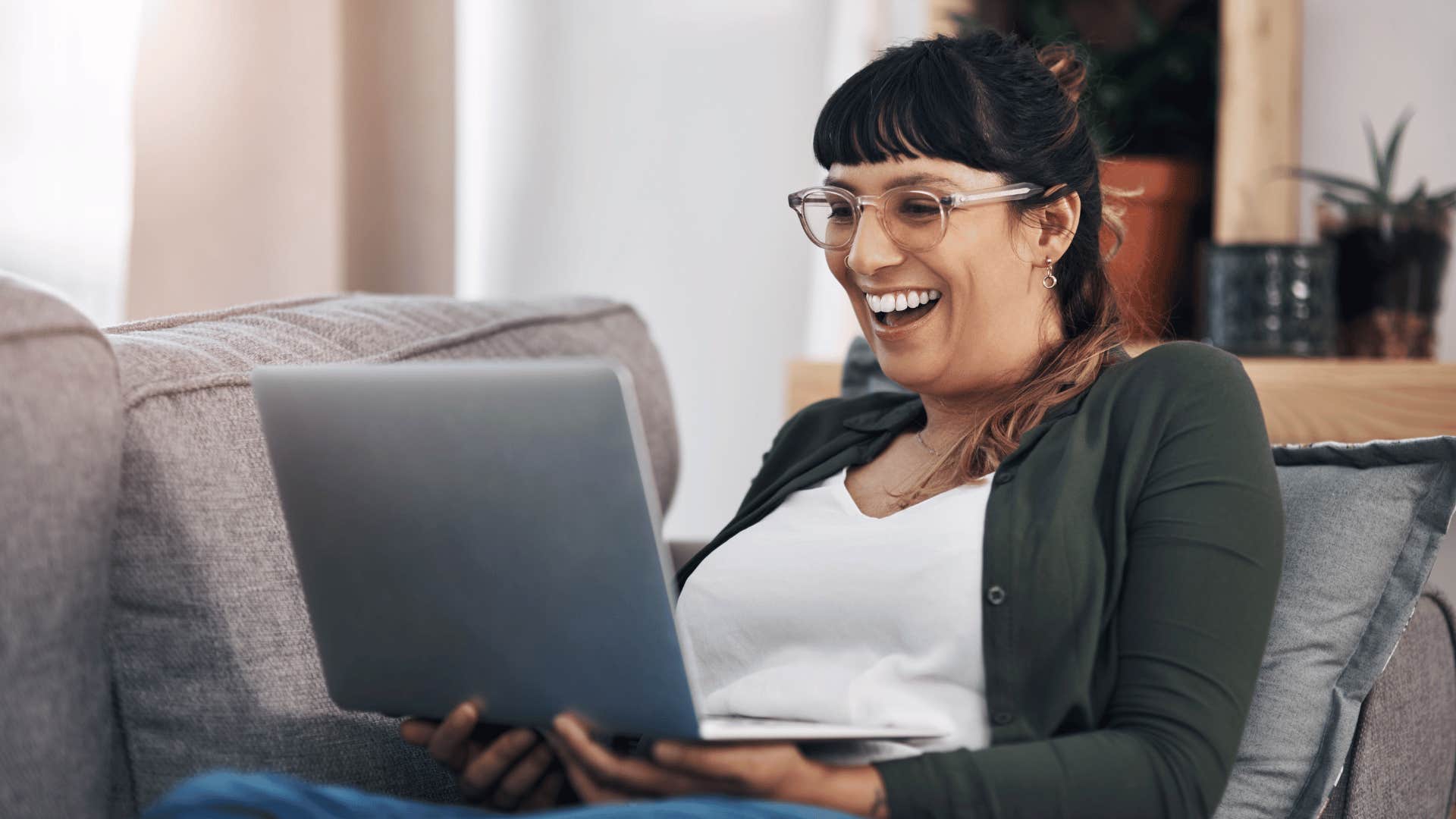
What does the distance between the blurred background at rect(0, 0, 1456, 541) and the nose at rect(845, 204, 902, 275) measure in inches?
13.5

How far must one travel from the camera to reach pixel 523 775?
2.94ft

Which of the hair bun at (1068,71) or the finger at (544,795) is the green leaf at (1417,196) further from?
the finger at (544,795)

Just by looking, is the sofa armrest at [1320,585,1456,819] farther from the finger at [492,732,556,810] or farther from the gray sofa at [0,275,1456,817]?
the finger at [492,732,556,810]

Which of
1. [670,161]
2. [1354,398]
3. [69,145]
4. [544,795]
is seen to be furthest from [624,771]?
[670,161]

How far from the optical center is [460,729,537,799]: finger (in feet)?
2.90

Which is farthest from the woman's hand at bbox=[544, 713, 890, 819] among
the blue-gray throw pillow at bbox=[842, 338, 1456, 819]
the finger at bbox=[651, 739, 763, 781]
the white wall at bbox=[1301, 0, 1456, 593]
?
the white wall at bbox=[1301, 0, 1456, 593]

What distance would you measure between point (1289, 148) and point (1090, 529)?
1.20m

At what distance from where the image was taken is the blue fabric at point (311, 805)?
0.76 m

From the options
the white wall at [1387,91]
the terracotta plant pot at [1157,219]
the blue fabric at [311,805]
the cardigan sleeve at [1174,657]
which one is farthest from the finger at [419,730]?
the white wall at [1387,91]

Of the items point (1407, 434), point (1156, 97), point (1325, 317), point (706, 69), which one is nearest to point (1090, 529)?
point (1407, 434)

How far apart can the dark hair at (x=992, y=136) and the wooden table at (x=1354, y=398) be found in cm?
55

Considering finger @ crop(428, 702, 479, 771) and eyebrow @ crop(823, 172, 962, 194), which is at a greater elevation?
eyebrow @ crop(823, 172, 962, 194)

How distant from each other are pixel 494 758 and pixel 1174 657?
1.54ft

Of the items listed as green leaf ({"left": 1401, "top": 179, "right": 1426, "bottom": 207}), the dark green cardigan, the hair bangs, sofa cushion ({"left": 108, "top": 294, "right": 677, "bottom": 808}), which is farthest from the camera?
green leaf ({"left": 1401, "top": 179, "right": 1426, "bottom": 207})
